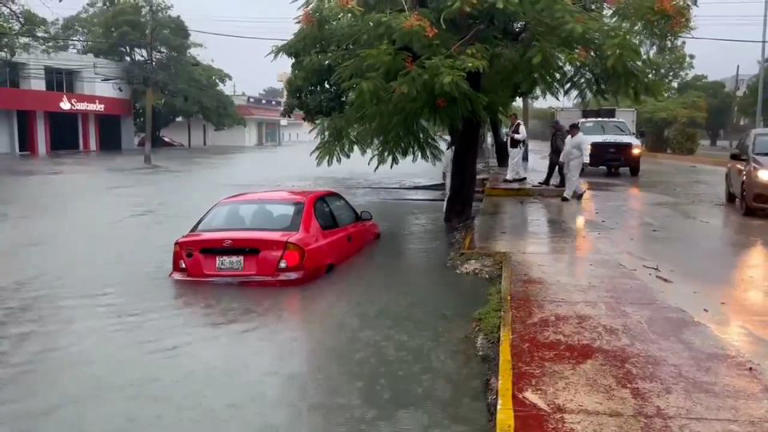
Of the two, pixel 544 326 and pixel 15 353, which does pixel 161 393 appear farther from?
pixel 544 326

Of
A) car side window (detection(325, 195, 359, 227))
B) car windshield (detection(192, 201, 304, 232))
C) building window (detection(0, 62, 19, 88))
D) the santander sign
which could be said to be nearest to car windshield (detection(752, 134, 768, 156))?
car side window (detection(325, 195, 359, 227))

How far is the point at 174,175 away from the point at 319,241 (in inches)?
930

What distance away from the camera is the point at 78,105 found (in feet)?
170

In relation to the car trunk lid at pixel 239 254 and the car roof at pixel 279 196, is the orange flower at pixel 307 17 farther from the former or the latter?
the car trunk lid at pixel 239 254

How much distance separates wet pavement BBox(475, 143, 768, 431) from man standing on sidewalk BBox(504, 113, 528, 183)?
3.39 metres

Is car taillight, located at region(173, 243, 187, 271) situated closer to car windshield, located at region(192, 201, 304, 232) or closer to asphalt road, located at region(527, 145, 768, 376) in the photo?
car windshield, located at region(192, 201, 304, 232)

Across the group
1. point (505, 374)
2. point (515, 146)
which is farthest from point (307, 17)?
point (505, 374)

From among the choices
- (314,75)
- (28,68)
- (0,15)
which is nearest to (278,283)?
(314,75)

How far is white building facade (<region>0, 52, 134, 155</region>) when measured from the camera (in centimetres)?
4738

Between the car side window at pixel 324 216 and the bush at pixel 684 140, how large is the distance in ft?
119

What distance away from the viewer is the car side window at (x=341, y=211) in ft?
35.7

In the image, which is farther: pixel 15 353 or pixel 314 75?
pixel 314 75

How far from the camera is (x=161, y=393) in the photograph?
5.56 meters

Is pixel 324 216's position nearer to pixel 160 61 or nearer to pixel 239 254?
pixel 239 254
